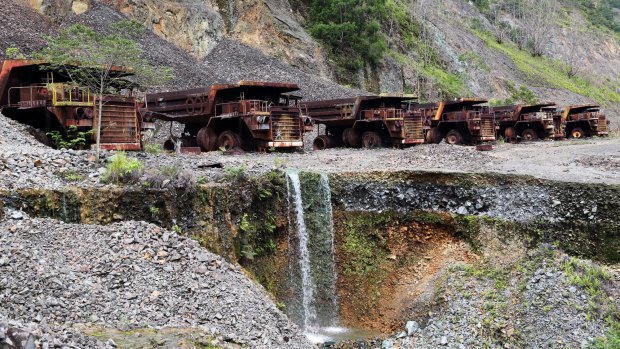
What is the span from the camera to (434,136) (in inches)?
1248

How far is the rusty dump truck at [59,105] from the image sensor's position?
15297 mm

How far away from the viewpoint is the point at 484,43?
204 ft

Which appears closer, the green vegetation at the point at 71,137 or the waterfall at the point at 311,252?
the waterfall at the point at 311,252

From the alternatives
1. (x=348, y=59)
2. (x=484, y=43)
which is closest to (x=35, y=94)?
(x=348, y=59)

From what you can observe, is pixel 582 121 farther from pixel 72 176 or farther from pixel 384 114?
pixel 72 176

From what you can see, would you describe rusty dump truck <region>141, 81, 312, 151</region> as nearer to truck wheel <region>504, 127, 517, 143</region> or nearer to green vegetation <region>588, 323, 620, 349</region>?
green vegetation <region>588, 323, 620, 349</region>

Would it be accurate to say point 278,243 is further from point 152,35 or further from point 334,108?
point 152,35

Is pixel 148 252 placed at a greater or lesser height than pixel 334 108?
lesser

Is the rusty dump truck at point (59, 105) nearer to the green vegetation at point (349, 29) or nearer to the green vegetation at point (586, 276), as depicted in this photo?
the green vegetation at point (586, 276)

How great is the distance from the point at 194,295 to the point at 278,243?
5523 mm

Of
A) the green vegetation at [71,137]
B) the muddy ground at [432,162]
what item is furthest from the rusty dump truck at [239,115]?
the green vegetation at [71,137]

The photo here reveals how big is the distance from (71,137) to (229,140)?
6.69 meters

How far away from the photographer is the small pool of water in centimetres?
1391

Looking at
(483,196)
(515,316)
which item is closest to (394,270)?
(483,196)
